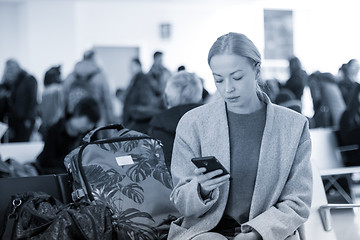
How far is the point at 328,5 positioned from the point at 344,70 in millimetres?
4408

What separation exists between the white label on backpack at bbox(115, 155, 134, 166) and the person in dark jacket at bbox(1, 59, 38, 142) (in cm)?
672

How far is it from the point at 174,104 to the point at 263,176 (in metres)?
1.68

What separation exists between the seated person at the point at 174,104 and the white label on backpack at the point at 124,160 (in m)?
0.69

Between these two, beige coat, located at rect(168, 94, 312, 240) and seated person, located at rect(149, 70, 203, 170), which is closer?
beige coat, located at rect(168, 94, 312, 240)

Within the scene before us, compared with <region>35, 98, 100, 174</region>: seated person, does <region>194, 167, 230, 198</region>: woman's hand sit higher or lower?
higher

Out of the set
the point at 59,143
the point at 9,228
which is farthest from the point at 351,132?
the point at 9,228

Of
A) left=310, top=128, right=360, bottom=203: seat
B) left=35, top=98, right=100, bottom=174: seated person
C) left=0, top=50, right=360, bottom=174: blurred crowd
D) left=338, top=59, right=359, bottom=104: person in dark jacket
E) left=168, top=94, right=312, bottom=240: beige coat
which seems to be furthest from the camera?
left=338, top=59, right=359, bottom=104: person in dark jacket

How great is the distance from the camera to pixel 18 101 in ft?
31.2

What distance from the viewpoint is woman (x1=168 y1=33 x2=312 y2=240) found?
2334 millimetres

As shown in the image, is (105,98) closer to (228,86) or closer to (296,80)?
(296,80)

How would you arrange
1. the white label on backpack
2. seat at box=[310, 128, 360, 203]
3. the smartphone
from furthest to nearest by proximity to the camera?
seat at box=[310, 128, 360, 203], the white label on backpack, the smartphone

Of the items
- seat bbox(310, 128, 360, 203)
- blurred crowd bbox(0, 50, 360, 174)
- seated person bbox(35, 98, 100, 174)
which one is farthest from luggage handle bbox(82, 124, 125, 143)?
seat bbox(310, 128, 360, 203)

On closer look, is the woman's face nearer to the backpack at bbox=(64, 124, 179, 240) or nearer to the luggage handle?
the backpack at bbox=(64, 124, 179, 240)

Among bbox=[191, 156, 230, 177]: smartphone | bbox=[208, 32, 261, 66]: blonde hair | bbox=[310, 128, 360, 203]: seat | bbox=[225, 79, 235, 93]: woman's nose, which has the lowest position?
bbox=[310, 128, 360, 203]: seat
